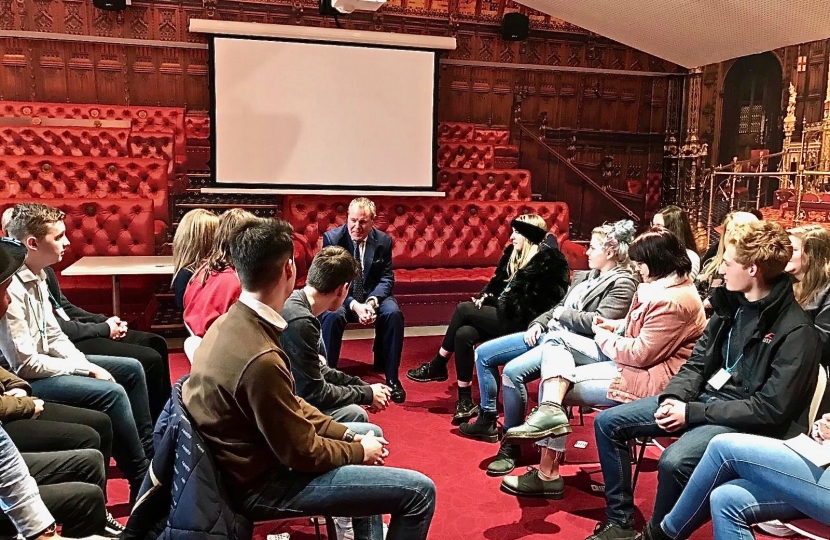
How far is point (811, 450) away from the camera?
1968 millimetres

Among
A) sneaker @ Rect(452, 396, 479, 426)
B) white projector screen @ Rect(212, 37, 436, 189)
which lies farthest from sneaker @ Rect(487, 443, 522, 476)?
white projector screen @ Rect(212, 37, 436, 189)

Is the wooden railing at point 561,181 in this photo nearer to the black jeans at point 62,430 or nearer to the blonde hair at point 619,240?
the blonde hair at point 619,240

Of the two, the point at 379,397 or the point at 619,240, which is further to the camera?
the point at 619,240

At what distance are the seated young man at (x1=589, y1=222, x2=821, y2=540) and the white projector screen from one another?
14.8 feet

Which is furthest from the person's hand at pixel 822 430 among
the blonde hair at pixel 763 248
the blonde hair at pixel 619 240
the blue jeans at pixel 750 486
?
the blonde hair at pixel 619 240

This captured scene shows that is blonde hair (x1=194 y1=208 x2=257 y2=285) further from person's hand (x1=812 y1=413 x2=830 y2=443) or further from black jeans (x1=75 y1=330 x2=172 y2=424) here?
person's hand (x1=812 y1=413 x2=830 y2=443)

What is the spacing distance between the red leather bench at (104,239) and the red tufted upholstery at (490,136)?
3506 millimetres

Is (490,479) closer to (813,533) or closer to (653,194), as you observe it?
(813,533)

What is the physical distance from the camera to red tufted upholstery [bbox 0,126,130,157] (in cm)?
643

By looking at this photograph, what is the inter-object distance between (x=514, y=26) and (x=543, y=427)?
5.38 metres

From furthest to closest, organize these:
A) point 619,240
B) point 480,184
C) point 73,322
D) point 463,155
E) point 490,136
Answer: point 490,136 → point 463,155 → point 480,184 → point 619,240 → point 73,322

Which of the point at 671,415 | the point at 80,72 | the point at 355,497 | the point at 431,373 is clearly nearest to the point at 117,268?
the point at 431,373

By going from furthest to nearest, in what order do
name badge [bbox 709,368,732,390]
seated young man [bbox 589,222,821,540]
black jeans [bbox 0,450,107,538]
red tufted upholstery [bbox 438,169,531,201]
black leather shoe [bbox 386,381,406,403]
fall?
red tufted upholstery [bbox 438,169,531,201] < black leather shoe [bbox 386,381,406,403] < name badge [bbox 709,368,732,390] < seated young man [bbox 589,222,821,540] < black jeans [bbox 0,450,107,538]

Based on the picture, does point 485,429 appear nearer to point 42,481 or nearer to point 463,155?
point 42,481
